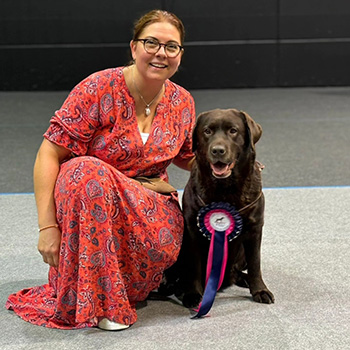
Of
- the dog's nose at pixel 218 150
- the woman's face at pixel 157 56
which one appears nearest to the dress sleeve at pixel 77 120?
the woman's face at pixel 157 56

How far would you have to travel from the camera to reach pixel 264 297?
93.7 inches

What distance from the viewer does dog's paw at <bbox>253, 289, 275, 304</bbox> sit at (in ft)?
7.79

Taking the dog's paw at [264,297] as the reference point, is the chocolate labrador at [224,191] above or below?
above

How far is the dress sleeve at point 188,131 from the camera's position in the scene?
2.54 meters

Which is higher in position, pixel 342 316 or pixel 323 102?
pixel 342 316

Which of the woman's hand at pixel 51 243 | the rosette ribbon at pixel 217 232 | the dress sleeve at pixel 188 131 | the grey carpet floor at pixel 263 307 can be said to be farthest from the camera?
the dress sleeve at pixel 188 131

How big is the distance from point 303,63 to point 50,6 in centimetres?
312

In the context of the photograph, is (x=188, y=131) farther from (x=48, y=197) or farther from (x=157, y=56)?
(x=48, y=197)

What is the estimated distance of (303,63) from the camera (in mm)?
8227

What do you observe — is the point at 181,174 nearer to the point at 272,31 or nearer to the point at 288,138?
the point at 288,138

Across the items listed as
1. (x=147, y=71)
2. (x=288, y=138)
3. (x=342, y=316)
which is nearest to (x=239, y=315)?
(x=342, y=316)

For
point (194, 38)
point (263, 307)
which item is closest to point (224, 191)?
point (263, 307)

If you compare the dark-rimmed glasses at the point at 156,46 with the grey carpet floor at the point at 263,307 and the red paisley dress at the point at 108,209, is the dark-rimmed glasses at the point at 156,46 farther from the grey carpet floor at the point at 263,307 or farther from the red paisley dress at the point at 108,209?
the grey carpet floor at the point at 263,307

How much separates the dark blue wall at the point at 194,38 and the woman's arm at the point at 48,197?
5850 mm
